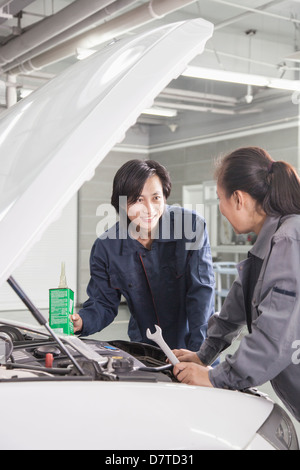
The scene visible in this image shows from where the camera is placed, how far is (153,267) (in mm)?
2121

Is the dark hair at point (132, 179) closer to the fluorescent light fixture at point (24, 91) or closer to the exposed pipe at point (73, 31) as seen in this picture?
the exposed pipe at point (73, 31)

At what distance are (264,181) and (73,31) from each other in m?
4.40

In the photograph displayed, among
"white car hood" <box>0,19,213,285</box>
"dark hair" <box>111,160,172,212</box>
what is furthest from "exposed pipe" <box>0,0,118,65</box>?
"white car hood" <box>0,19,213,285</box>

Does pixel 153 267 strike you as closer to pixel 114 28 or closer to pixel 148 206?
pixel 148 206

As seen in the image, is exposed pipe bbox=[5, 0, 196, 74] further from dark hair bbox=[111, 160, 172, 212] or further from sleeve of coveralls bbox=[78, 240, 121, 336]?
sleeve of coveralls bbox=[78, 240, 121, 336]

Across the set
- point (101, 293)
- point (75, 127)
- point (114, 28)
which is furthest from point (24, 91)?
point (75, 127)

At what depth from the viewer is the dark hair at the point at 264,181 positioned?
1495mm

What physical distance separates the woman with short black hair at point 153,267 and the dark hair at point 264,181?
0.53 m

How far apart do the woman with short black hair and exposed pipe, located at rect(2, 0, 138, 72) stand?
3.09 meters

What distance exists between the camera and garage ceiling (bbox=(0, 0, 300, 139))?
16.5 feet

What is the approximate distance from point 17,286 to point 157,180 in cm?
101

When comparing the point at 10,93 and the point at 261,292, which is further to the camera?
the point at 10,93

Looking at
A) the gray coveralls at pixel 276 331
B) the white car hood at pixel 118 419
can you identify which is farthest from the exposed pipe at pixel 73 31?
the white car hood at pixel 118 419

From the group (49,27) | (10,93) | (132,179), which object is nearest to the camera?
(132,179)
